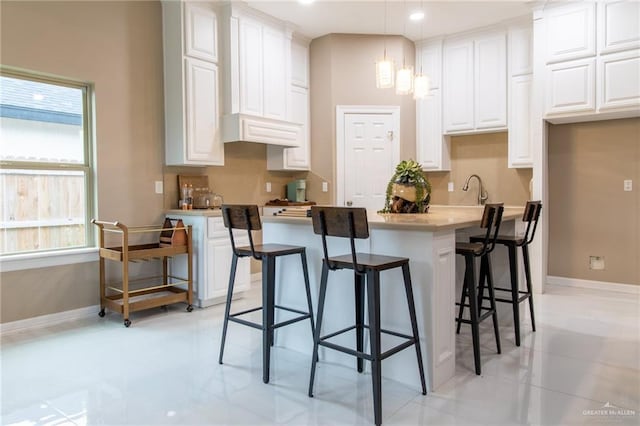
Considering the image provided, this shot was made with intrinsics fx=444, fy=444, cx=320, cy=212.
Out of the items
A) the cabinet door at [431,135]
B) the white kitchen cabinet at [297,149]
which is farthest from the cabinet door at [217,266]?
the cabinet door at [431,135]

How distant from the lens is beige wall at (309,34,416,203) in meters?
5.60

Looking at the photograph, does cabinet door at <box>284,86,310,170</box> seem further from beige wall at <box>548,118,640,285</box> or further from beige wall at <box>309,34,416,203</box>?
beige wall at <box>548,118,640,285</box>

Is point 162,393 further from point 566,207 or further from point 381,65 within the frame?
point 566,207

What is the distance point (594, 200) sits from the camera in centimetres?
486

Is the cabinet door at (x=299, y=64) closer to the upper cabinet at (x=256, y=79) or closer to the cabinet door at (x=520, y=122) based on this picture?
the upper cabinet at (x=256, y=79)

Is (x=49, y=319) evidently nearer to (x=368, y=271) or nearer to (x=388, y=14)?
(x=368, y=271)

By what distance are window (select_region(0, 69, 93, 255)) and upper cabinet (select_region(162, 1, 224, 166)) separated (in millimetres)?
750

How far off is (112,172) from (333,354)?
262 centimetres

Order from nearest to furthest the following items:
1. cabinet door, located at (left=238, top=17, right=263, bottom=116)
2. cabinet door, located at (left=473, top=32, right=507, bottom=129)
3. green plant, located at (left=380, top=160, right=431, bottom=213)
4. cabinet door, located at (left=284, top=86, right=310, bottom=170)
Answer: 1. green plant, located at (left=380, top=160, right=431, bottom=213)
2. cabinet door, located at (left=238, top=17, right=263, bottom=116)
3. cabinet door, located at (left=473, top=32, right=507, bottom=129)
4. cabinet door, located at (left=284, top=86, right=310, bottom=170)

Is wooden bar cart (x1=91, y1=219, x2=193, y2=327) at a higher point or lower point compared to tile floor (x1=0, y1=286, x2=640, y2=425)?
higher

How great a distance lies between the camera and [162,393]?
2.41m

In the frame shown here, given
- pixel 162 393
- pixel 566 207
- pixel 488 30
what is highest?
pixel 488 30

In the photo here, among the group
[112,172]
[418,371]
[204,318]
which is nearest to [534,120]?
[418,371]

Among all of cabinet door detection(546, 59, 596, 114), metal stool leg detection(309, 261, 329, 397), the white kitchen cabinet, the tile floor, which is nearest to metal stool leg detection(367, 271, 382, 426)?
the tile floor
